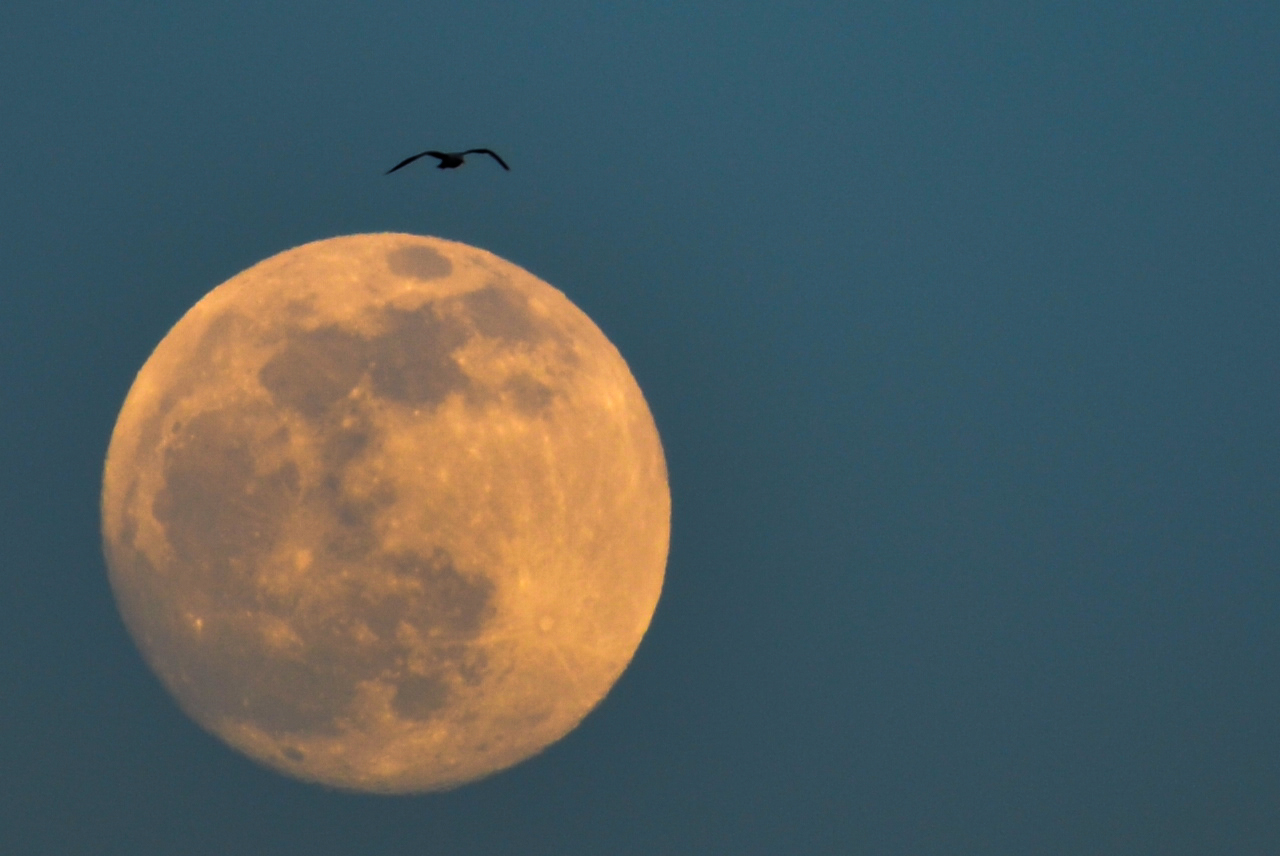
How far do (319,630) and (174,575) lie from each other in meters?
1.58

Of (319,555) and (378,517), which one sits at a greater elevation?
(378,517)

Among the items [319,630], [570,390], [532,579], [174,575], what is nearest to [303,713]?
[319,630]

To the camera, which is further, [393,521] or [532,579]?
[532,579]

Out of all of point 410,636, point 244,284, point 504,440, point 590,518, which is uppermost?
point 244,284

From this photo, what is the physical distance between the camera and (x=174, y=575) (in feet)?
29.1

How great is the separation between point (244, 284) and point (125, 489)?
→ 2369mm

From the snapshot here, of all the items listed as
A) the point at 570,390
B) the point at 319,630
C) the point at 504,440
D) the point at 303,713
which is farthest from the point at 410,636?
the point at 570,390

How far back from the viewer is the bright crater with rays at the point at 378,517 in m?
8.36

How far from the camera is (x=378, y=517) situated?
8.26 metres

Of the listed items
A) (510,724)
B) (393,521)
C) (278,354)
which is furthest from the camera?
(510,724)

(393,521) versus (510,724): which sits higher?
(393,521)

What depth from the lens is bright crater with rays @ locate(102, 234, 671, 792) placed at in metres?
8.36

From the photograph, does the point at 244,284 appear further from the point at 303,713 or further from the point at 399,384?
the point at 303,713

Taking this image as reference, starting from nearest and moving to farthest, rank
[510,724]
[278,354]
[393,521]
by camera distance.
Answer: [393,521]
[278,354]
[510,724]
